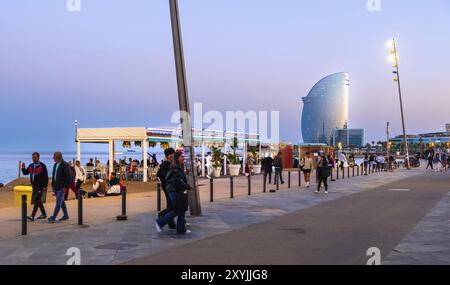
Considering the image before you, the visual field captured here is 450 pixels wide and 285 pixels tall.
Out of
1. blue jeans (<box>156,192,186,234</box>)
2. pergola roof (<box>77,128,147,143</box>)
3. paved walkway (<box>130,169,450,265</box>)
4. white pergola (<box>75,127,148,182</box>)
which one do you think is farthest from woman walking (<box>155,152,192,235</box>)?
pergola roof (<box>77,128,147,143</box>)

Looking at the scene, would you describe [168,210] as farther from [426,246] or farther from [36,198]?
[426,246]

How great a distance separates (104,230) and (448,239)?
6785 mm

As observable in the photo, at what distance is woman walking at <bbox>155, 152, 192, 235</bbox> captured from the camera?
1068cm

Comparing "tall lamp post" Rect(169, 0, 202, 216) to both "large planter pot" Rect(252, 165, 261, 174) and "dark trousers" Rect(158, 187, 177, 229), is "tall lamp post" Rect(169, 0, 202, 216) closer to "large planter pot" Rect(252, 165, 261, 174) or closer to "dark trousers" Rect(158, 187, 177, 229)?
"dark trousers" Rect(158, 187, 177, 229)

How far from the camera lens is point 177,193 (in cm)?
1071

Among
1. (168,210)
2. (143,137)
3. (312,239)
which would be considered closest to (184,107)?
(168,210)

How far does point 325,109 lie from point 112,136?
A: 13565 centimetres

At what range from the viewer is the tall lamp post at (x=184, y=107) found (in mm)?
13805

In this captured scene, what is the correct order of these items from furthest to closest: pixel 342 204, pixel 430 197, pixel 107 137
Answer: pixel 107 137, pixel 430 197, pixel 342 204

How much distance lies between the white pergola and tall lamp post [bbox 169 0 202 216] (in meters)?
14.8
